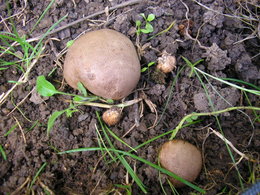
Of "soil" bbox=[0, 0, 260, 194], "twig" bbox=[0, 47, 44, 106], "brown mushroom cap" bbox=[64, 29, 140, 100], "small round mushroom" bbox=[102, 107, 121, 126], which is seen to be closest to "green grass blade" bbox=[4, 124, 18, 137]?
"soil" bbox=[0, 0, 260, 194]

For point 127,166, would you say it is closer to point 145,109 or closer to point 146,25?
point 145,109

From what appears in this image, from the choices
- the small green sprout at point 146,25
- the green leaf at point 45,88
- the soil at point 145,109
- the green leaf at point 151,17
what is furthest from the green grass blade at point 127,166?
the green leaf at point 151,17

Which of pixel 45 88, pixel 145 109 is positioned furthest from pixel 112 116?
pixel 45 88

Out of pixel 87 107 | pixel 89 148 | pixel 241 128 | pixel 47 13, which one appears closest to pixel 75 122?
pixel 87 107

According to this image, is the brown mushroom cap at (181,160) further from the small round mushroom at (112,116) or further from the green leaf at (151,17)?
the green leaf at (151,17)

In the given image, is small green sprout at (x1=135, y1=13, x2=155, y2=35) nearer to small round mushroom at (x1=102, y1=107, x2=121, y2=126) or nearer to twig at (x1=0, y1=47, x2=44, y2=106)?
small round mushroom at (x1=102, y1=107, x2=121, y2=126)

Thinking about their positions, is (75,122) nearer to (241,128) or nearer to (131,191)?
(131,191)

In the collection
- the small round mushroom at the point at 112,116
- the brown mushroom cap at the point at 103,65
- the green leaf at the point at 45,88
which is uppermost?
the brown mushroom cap at the point at 103,65
